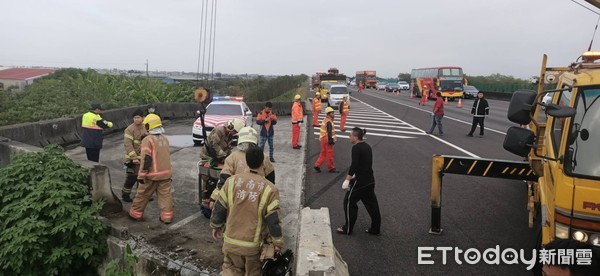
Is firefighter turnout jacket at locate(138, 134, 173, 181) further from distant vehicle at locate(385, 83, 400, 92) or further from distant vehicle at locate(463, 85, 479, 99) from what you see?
distant vehicle at locate(385, 83, 400, 92)

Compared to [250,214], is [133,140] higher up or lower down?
higher up

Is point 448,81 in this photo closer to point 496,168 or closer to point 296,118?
point 296,118

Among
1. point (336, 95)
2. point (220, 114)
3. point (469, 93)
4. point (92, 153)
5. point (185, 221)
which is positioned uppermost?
point (469, 93)

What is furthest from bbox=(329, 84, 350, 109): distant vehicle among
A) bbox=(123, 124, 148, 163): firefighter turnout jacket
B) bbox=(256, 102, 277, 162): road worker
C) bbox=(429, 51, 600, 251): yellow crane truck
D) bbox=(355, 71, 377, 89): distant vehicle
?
bbox=(355, 71, 377, 89): distant vehicle

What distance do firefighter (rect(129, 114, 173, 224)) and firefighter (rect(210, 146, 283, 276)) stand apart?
286cm

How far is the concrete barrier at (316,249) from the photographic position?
3514 mm

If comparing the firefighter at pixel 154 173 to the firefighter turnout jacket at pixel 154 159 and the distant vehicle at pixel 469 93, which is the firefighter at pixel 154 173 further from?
the distant vehicle at pixel 469 93

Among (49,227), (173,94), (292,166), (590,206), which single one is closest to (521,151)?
(590,206)

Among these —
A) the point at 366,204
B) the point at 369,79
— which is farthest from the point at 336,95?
the point at 369,79

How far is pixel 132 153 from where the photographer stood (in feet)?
24.3

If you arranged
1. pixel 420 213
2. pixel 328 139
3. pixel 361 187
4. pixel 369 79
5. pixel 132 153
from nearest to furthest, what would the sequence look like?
1. pixel 361 187
2. pixel 420 213
3. pixel 132 153
4. pixel 328 139
5. pixel 369 79

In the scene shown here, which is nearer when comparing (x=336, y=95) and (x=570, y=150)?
(x=570, y=150)

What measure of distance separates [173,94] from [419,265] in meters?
26.4

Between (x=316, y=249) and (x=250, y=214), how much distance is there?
0.73 meters
